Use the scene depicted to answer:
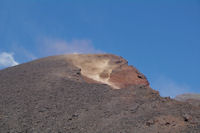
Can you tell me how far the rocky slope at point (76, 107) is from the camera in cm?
1002

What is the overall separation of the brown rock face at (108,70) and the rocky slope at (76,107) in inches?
45.2

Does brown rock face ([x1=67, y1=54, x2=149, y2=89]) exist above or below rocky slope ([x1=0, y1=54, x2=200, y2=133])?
above

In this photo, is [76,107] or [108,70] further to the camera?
[108,70]

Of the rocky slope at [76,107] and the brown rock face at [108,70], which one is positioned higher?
the brown rock face at [108,70]

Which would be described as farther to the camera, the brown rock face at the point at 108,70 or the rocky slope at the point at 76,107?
the brown rock face at the point at 108,70

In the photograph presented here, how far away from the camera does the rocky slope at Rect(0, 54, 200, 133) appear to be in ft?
32.9

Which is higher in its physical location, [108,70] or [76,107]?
[108,70]

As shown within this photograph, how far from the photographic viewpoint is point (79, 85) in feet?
51.6

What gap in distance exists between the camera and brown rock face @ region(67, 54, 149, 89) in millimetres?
19922

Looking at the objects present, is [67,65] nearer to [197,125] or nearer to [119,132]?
[119,132]

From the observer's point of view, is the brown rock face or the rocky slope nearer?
the rocky slope

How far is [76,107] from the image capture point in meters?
12.5

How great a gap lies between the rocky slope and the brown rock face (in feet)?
3.76

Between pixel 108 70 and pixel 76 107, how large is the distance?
32.5 feet
